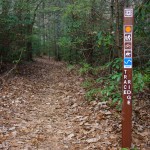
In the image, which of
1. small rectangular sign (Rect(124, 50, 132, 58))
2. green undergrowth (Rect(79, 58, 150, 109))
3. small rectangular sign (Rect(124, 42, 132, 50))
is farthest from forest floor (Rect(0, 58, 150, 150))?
small rectangular sign (Rect(124, 42, 132, 50))

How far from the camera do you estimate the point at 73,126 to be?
567cm

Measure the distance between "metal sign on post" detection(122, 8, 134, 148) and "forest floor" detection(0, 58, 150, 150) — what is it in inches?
15.8

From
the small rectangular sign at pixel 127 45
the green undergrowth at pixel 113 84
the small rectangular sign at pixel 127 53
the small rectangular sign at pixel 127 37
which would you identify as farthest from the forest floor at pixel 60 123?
the small rectangular sign at pixel 127 37

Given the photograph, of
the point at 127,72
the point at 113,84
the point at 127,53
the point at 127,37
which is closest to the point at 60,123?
the point at 113,84

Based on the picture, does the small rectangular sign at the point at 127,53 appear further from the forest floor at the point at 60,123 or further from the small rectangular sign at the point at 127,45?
the forest floor at the point at 60,123

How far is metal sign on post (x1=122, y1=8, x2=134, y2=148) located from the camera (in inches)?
163

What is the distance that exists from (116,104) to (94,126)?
4.14ft

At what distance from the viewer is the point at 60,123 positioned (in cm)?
592

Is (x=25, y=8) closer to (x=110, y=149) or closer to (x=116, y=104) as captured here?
(x=116, y=104)

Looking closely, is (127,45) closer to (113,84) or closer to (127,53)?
(127,53)

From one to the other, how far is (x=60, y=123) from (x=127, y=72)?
8.11 ft

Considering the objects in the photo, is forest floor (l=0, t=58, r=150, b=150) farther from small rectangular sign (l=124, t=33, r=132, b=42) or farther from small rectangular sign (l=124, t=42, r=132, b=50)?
small rectangular sign (l=124, t=33, r=132, b=42)

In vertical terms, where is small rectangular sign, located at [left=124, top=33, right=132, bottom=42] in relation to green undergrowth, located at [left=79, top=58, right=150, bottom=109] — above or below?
above

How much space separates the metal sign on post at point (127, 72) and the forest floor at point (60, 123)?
15.8 inches
